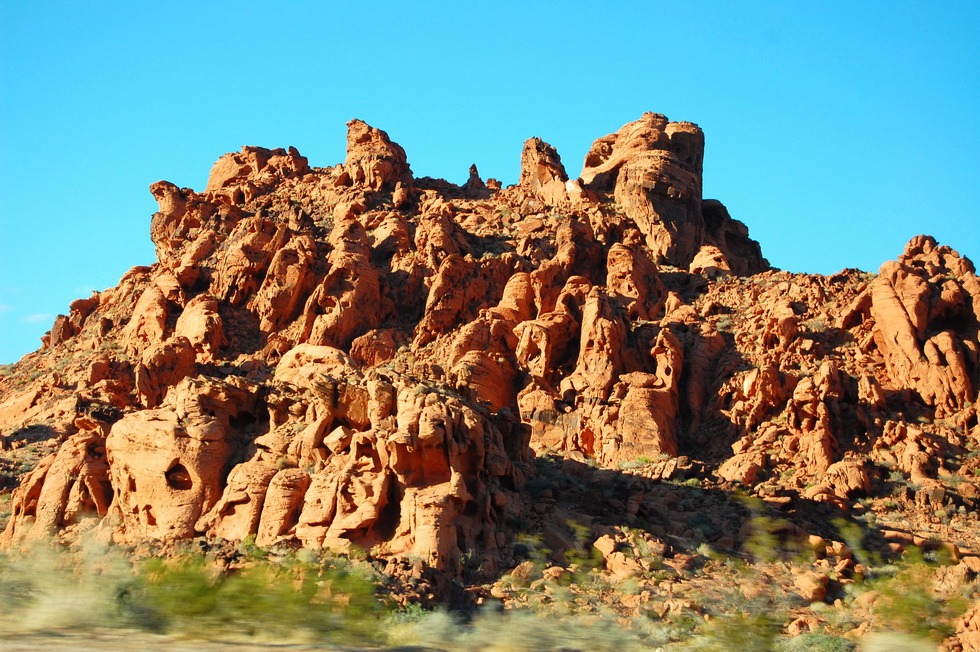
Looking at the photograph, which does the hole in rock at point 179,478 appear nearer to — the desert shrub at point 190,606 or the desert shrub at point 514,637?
the desert shrub at point 190,606

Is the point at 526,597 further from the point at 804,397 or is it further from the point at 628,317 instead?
the point at 628,317

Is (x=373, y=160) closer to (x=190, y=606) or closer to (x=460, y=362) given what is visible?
(x=460, y=362)

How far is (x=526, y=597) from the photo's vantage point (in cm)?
2134

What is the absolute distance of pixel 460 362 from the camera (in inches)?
1645

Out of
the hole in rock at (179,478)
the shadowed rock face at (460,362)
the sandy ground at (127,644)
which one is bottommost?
the sandy ground at (127,644)

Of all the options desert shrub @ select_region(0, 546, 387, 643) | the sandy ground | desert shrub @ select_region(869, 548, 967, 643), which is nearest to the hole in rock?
desert shrub @ select_region(0, 546, 387, 643)

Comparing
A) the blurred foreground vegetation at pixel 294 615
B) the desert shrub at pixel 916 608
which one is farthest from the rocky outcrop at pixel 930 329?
the desert shrub at pixel 916 608

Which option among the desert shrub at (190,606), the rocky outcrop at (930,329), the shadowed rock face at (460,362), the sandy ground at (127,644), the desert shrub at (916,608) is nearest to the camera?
the sandy ground at (127,644)

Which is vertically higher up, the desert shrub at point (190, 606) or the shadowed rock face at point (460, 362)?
the shadowed rock face at point (460, 362)

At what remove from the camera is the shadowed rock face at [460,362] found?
27.6 metres

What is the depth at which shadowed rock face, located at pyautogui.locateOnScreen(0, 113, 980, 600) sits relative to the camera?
90.5 ft

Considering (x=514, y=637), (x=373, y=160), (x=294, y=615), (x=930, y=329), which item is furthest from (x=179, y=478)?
(x=373, y=160)

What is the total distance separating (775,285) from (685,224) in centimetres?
1314

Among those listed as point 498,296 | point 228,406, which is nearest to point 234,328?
point 498,296
